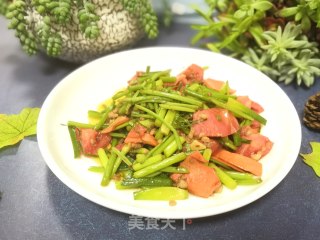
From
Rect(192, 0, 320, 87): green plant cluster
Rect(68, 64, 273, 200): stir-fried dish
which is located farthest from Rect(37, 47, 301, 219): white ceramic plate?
Rect(192, 0, 320, 87): green plant cluster

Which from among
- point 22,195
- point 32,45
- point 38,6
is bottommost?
point 22,195

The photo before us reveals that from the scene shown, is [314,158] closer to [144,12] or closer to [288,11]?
[288,11]

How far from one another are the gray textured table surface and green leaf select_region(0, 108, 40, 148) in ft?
0.08

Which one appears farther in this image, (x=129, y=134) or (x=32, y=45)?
(x=32, y=45)

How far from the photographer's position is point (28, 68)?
5.32 feet

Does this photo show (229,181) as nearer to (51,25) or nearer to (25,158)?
(25,158)

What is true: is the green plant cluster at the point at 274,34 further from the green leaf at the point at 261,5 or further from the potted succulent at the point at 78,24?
the potted succulent at the point at 78,24

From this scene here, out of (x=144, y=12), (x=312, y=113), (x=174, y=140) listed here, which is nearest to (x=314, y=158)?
(x=312, y=113)

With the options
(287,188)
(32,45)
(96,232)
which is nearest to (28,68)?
(32,45)

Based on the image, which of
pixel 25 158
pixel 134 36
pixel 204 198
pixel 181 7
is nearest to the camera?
pixel 204 198

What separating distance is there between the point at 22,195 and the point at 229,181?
596 millimetres

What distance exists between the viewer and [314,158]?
1.18 metres

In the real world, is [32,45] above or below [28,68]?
above

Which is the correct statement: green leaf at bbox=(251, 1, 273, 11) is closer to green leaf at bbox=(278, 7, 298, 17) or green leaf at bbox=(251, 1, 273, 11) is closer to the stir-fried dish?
green leaf at bbox=(278, 7, 298, 17)
